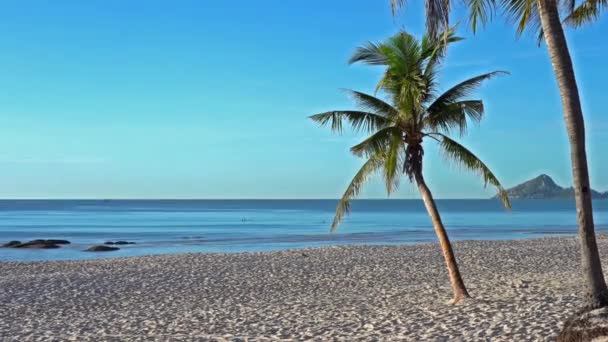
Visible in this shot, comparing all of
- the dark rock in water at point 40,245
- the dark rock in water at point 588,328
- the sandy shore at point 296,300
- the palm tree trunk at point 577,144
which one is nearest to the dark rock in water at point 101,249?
the dark rock in water at point 40,245

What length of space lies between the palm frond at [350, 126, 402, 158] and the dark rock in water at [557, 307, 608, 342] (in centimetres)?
724

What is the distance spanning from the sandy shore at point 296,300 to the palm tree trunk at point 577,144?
1.36 metres

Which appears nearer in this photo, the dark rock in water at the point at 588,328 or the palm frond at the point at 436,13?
the dark rock in water at the point at 588,328

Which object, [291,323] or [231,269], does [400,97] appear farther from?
[231,269]

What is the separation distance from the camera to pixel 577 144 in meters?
7.89

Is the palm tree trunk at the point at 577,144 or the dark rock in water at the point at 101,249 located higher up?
the palm tree trunk at the point at 577,144

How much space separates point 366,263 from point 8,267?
14.1 metres

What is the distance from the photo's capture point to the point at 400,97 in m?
13.4

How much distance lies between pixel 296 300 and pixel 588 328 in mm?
9432

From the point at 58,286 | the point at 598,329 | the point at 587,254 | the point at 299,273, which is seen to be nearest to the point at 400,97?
the point at 587,254

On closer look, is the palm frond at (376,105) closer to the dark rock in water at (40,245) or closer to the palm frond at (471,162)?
the palm frond at (471,162)

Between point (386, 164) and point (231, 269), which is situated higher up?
point (386, 164)

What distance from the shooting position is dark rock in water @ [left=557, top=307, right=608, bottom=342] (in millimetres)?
6176

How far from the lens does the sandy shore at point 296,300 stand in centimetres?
1080
